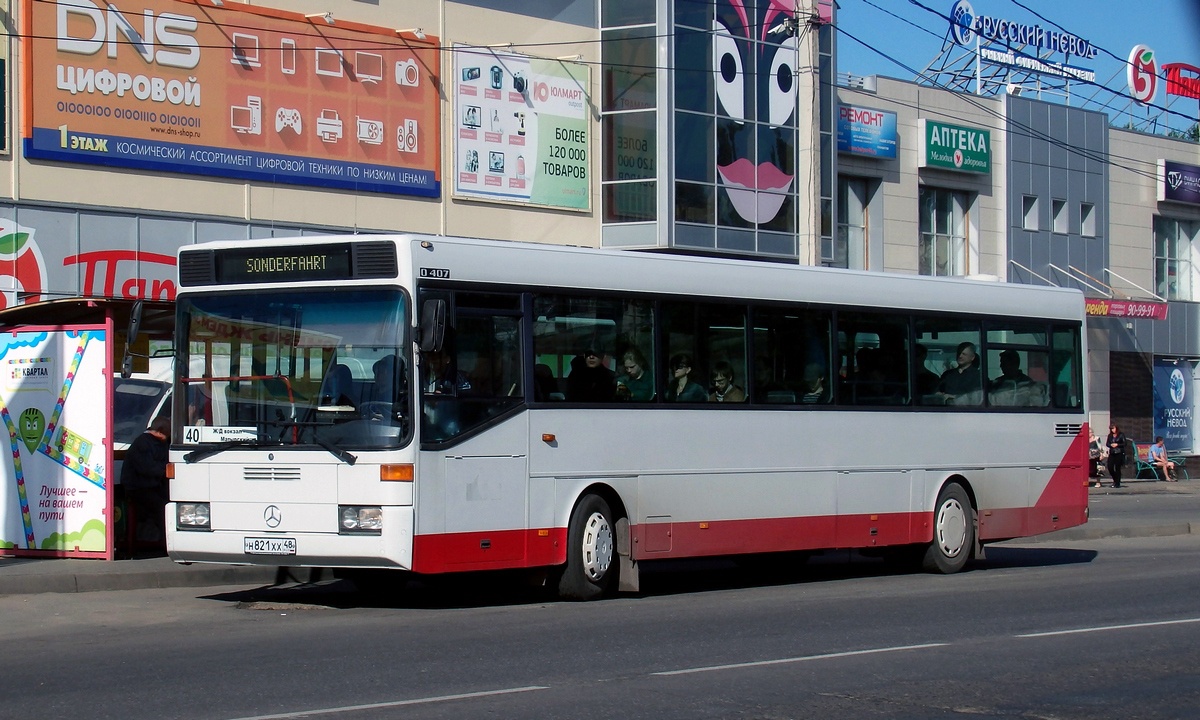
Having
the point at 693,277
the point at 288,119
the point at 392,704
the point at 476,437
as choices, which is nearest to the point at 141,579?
the point at 476,437

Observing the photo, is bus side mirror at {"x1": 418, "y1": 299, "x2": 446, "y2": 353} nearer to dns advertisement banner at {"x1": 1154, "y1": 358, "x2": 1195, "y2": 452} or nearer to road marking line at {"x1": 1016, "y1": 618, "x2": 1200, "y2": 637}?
road marking line at {"x1": 1016, "y1": 618, "x2": 1200, "y2": 637}

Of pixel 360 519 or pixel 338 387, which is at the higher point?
pixel 338 387

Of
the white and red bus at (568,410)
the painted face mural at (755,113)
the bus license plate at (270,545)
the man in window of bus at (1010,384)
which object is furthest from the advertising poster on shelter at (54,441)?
the painted face mural at (755,113)

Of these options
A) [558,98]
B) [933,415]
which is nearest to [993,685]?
[933,415]

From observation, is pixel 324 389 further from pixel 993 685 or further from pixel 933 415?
pixel 933 415

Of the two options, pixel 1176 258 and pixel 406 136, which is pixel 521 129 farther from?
pixel 1176 258

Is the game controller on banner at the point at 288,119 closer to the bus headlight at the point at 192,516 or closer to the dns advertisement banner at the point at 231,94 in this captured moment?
the dns advertisement banner at the point at 231,94

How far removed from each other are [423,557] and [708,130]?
2254 centimetres

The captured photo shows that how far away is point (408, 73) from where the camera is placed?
29.0 metres

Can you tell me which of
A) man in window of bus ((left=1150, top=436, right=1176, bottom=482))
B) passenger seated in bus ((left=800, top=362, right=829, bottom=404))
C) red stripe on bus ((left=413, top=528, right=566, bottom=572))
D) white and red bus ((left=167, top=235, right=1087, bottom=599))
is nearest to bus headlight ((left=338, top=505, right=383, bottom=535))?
white and red bus ((left=167, top=235, right=1087, bottom=599))

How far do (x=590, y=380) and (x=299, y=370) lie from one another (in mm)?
2699

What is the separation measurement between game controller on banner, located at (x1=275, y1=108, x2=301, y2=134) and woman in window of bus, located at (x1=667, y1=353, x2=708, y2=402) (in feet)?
49.8

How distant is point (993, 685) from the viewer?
8.52 metres

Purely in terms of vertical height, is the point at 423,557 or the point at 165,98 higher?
the point at 165,98
